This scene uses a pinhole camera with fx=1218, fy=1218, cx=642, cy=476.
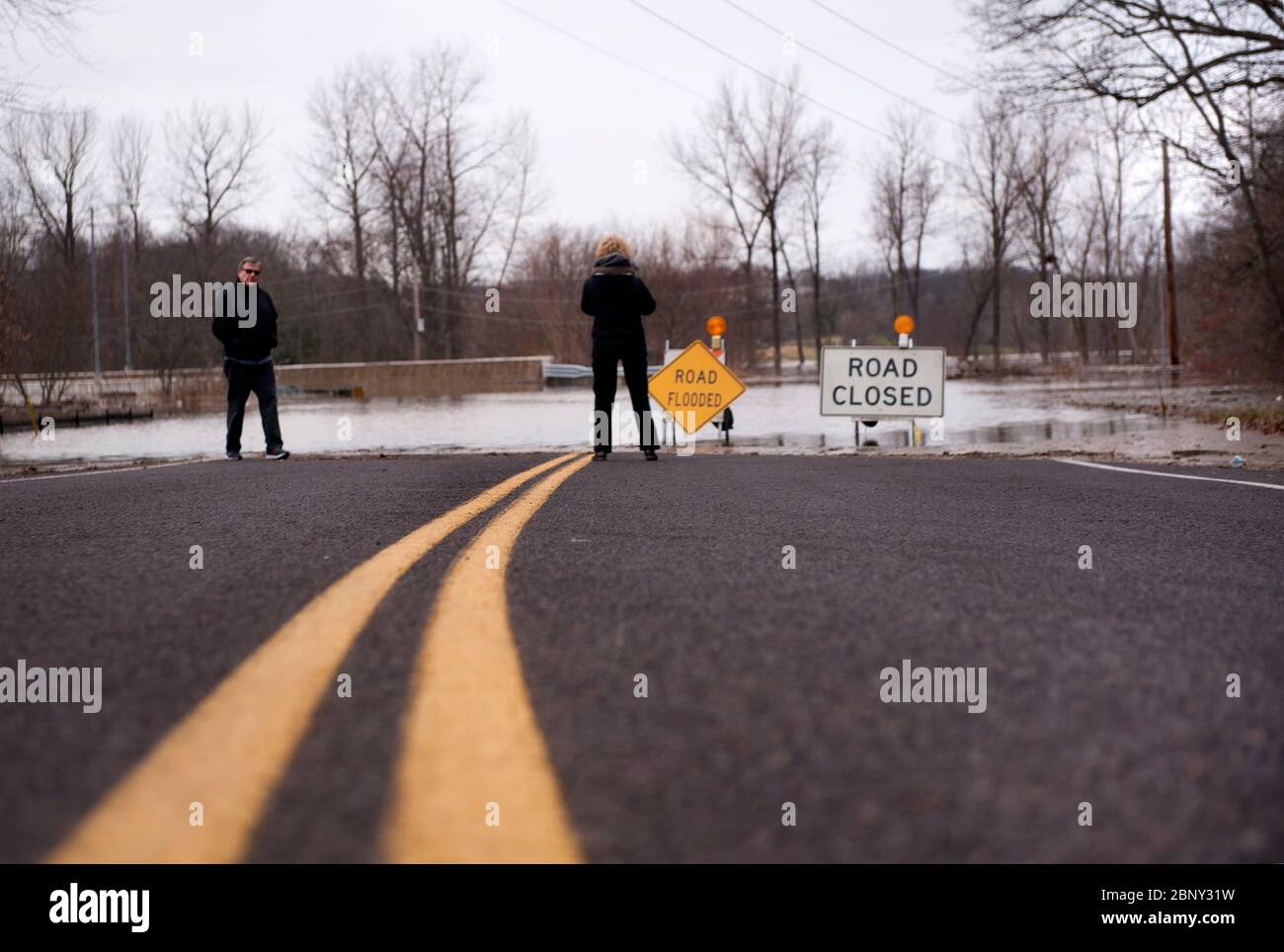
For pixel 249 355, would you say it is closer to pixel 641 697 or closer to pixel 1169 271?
pixel 641 697

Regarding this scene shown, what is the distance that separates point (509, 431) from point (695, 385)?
6688 mm

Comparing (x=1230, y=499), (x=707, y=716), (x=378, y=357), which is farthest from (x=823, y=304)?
(x=707, y=716)

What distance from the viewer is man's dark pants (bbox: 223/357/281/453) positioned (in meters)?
12.3

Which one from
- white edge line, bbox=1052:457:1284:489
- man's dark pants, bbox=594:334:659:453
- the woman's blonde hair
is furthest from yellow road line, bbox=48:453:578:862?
the woman's blonde hair

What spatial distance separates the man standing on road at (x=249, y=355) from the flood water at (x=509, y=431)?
281 centimetres

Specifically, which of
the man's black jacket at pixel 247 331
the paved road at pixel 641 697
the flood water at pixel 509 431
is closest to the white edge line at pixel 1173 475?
the paved road at pixel 641 697

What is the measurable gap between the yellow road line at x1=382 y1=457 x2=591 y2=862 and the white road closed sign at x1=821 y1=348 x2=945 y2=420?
36.9 feet

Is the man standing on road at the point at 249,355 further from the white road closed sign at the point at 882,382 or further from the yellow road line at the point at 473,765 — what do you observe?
the yellow road line at the point at 473,765

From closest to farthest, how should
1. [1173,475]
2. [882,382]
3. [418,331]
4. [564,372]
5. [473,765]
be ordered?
[473,765] < [1173,475] < [882,382] < [564,372] < [418,331]

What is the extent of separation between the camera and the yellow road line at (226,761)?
1.79m

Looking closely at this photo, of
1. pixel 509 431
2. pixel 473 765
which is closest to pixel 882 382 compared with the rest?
pixel 509 431

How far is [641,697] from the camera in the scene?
8.38 feet

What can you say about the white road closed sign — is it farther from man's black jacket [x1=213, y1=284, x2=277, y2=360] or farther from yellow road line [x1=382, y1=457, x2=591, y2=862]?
yellow road line [x1=382, y1=457, x2=591, y2=862]
